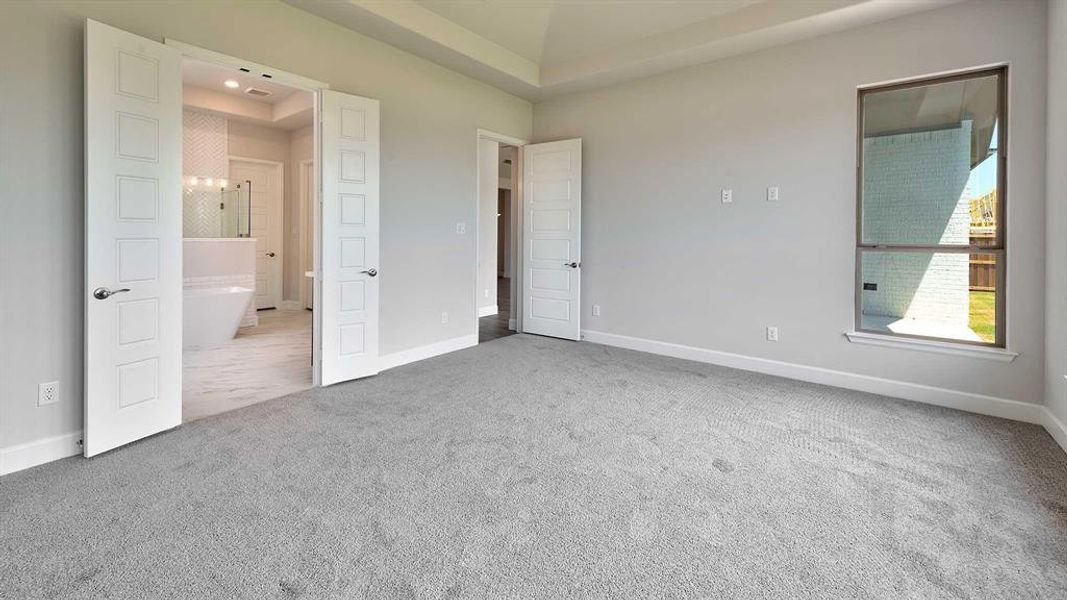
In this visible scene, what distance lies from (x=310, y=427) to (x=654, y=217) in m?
3.63

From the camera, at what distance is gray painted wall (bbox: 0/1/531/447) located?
2.39m

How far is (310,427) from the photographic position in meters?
2.98

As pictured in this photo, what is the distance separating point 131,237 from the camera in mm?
2639

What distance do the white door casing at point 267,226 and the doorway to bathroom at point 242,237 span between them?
0.02 meters

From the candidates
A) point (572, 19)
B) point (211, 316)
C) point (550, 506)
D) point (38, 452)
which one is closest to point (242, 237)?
point (211, 316)

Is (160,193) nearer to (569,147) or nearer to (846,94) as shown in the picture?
(569,147)

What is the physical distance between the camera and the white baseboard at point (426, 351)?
439 centimetres

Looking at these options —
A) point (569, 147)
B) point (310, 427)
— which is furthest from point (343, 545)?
point (569, 147)

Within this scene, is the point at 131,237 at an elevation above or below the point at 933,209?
below

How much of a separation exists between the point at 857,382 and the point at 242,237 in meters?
7.85

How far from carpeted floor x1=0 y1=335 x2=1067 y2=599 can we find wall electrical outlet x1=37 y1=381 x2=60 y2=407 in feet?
1.02

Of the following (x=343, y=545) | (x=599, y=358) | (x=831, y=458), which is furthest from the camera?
(x=599, y=358)

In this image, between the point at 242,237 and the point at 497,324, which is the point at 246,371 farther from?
the point at 242,237

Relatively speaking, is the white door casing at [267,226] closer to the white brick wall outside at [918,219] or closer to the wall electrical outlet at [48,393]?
the wall electrical outlet at [48,393]
